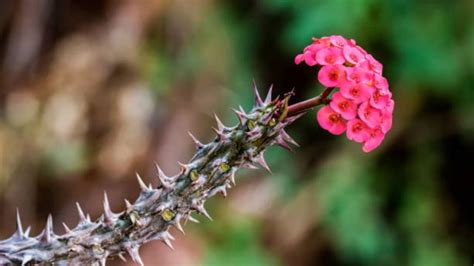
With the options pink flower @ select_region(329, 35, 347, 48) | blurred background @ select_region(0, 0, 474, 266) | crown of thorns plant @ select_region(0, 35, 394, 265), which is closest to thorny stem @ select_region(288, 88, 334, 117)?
crown of thorns plant @ select_region(0, 35, 394, 265)

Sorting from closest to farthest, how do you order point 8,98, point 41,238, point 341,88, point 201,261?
point 341,88, point 41,238, point 201,261, point 8,98

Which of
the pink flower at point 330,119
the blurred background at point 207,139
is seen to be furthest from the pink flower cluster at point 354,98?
the blurred background at point 207,139

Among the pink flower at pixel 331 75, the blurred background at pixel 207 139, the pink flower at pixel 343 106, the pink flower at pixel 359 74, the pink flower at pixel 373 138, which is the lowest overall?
the pink flower at pixel 373 138

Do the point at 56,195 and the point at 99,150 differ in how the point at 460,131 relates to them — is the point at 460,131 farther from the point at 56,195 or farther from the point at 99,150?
the point at 56,195

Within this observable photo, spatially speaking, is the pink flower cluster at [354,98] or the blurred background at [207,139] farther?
the blurred background at [207,139]

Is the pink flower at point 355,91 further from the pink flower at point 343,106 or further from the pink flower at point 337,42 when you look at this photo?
the pink flower at point 337,42

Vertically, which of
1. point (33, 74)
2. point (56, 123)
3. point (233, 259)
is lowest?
point (233, 259)

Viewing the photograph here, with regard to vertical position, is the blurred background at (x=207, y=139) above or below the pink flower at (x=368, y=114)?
above

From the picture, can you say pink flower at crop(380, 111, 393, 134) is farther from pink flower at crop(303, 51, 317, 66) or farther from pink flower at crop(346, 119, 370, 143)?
pink flower at crop(303, 51, 317, 66)

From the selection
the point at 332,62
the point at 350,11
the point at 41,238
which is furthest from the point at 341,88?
the point at 350,11
